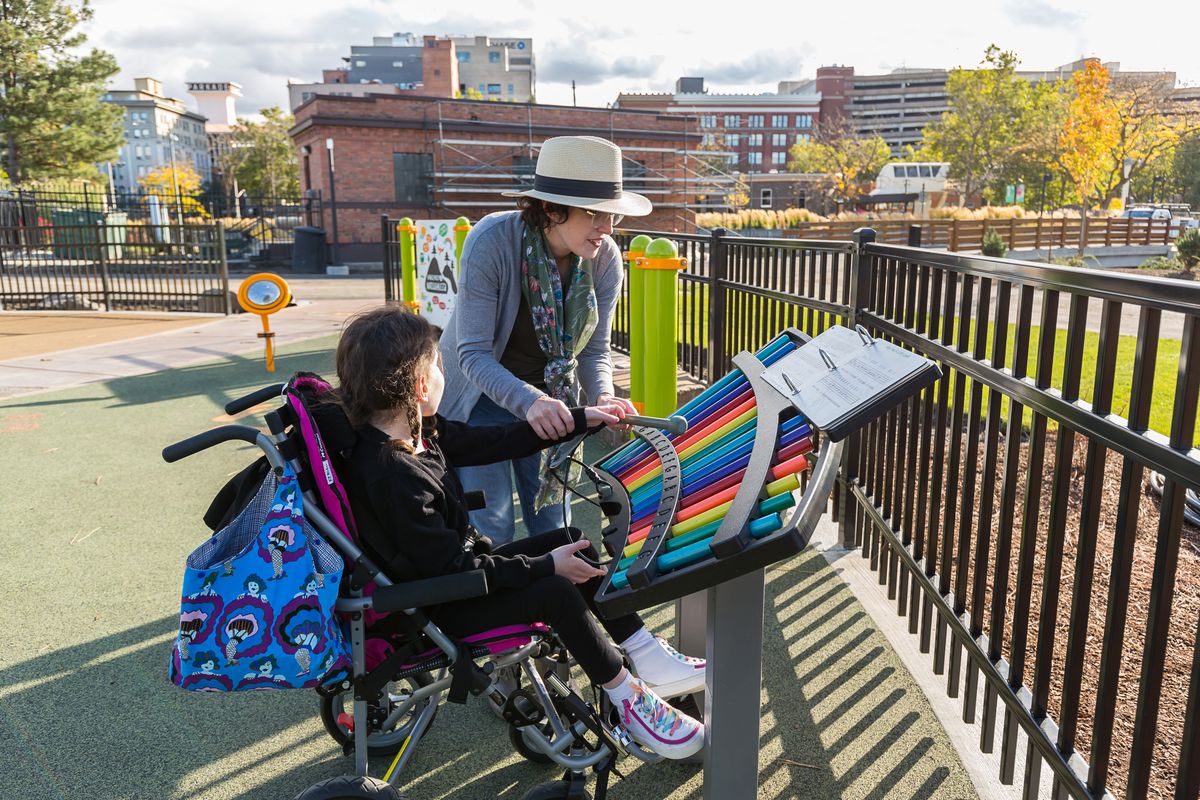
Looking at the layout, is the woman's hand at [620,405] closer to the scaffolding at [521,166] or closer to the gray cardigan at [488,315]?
the gray cardigan at [488,315]

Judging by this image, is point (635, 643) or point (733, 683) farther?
point (635, 643)

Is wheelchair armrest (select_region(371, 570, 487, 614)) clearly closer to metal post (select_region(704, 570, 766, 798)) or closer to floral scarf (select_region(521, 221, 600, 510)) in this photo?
metal post (select_region(704, 570, 766, 798))

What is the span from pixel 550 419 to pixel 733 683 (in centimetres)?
93

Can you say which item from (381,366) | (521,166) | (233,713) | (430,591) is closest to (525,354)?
(381,366)

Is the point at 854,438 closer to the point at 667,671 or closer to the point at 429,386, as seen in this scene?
the point at 667,671

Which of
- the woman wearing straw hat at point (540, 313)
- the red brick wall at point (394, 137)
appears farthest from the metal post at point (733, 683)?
the red brick wall at point (394, 137)

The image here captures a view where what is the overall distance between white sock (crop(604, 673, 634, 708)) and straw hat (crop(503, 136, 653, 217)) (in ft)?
4.49

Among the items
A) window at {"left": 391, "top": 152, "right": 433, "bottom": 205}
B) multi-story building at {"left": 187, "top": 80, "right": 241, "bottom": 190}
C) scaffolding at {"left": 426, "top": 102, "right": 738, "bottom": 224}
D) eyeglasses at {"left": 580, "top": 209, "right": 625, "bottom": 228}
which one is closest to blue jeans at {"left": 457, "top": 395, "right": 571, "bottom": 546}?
eyeglasses at {"left": 580, "top": 209, "right": 625, "bottom": 228}

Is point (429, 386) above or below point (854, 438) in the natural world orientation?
above

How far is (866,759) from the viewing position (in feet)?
9.00

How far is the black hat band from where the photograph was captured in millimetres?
2811

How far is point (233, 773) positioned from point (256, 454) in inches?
147

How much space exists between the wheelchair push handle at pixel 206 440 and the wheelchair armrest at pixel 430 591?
469 mm

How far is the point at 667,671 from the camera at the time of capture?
2496 millimetres
